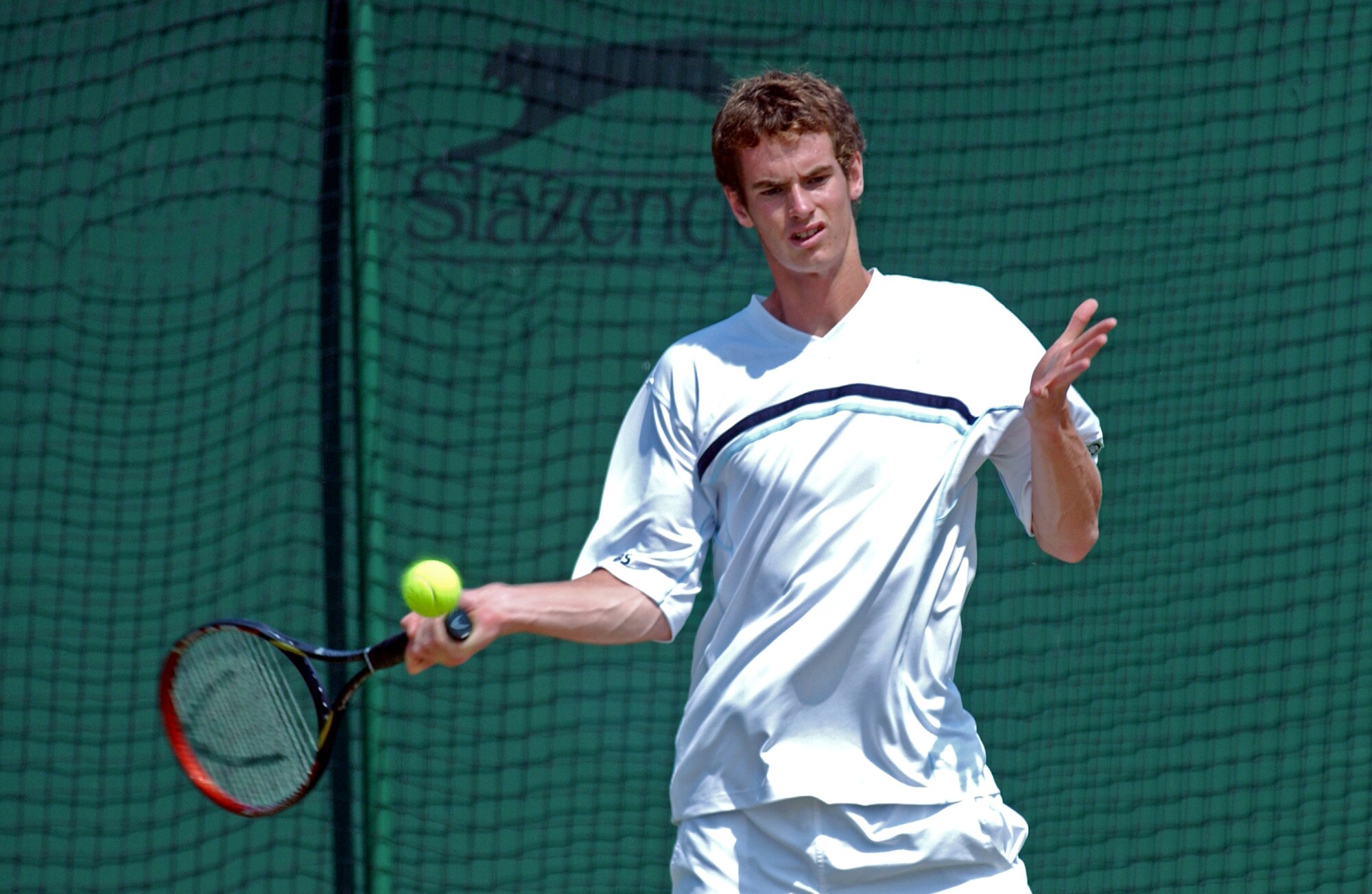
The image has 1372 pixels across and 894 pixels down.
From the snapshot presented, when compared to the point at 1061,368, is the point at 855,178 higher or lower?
higher

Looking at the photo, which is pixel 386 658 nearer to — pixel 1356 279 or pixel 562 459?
pixel 562 459

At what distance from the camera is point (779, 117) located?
210 cm

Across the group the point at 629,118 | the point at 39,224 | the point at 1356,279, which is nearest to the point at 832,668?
the point at 629,118

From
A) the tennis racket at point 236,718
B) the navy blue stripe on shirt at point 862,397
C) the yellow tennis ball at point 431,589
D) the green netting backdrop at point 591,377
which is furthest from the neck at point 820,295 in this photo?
the green netting backdrop at point 591,377

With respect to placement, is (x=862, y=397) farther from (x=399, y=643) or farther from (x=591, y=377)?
(x=591, y=377)

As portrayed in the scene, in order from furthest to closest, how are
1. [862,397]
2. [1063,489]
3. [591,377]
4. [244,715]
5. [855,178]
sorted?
1. [591,377]
2. [244,715]
3. [855,178]
4. [862,397]
5. [1063,489]

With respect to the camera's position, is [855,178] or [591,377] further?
[591,377]

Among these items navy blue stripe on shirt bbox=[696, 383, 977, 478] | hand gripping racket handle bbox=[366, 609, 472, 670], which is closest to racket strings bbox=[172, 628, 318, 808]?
hand gripping racket handle bbox=[366, 609, 472, 670]

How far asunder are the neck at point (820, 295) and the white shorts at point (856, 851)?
663mm

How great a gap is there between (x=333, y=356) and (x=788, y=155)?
236 cm

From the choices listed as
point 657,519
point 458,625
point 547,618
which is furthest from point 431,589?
point 657,519

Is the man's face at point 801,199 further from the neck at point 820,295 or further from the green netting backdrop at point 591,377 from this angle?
the green netting backdrop at point 591,377

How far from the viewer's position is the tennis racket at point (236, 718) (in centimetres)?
241

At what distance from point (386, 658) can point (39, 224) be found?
275 centimetres
